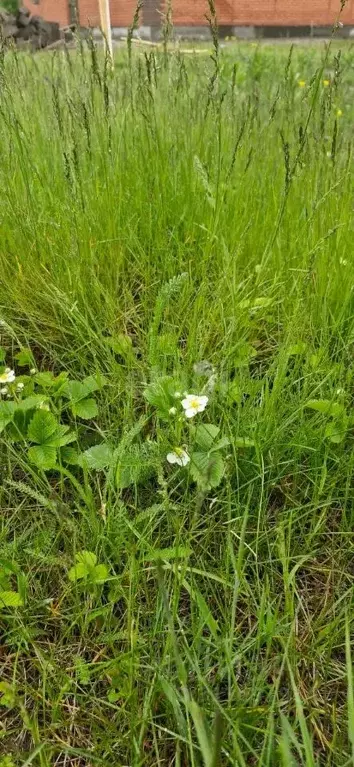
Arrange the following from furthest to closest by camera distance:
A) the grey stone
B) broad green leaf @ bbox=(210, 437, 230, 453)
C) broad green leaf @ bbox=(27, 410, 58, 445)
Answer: the grey stone → broad green leaf @ bbox=(27, 410, 58, 445) → broad green leaf @ bbox=(210, 437, 230, 453)

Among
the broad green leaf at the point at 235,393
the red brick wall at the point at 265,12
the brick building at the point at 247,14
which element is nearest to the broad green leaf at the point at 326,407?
the broad green leaf at the point at 235,393

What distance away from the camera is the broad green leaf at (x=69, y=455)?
4.63ft

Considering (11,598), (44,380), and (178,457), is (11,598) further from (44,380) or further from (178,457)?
(44,380)

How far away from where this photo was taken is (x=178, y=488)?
4.59ft

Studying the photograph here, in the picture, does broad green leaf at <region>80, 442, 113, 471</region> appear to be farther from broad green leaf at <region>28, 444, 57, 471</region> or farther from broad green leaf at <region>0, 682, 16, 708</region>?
broad green leaf at <region>0, 682, 16, 708</region>

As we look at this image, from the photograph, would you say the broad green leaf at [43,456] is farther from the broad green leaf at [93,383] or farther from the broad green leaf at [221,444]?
the broad green leaf at [221,444]

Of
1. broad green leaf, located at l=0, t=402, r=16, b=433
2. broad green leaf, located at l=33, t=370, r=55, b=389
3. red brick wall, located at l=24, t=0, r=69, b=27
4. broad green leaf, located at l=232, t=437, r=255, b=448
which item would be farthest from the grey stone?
broad green leaf, located at l=232, t=437, r=255, b=448

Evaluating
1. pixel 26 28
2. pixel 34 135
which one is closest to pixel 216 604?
pixel 34 135

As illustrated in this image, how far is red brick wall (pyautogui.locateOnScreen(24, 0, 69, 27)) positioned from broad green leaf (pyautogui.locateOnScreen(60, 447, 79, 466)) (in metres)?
21.9

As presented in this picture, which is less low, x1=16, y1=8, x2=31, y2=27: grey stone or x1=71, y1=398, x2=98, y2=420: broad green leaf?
x1=16, y1=8, x2=31, y2=27: grey stone

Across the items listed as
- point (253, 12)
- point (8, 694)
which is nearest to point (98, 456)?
point (8, 694)

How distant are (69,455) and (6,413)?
16 cm

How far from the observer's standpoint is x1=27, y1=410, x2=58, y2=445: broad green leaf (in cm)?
136

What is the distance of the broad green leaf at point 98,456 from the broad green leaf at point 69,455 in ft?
0.19
